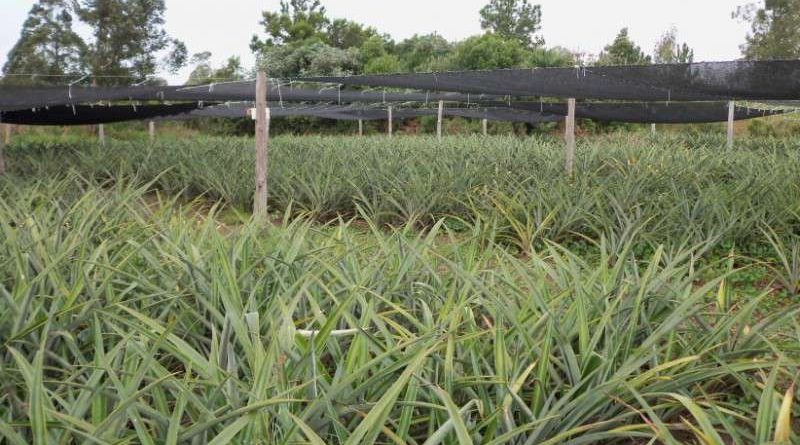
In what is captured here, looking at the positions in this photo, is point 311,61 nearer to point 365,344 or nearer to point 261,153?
point 261,153

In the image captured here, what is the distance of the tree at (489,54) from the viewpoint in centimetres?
2166

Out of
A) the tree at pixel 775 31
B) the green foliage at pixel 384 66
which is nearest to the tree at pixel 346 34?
the green foliage at pixel 384 66

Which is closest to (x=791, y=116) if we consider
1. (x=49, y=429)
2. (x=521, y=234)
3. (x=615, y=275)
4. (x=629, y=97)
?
(x=629, y=97)

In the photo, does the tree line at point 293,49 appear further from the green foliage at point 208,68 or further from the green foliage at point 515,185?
the green foliage at point 515,185

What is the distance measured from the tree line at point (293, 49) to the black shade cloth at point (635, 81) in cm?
1034

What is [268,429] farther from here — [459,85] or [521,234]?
[459,85]

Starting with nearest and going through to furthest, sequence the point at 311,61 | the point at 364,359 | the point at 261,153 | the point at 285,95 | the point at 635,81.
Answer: the point at 364,359 < the point at 261,153 < the point at 635,81 < the point at 285,95 < the point at 311,61

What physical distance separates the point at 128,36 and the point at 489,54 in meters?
11.7

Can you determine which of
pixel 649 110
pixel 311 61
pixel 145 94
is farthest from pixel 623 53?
pixel 145 94

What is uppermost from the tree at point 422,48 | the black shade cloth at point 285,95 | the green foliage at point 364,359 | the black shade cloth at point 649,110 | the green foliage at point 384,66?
the tree at point 422,48

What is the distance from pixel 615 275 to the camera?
2.34m

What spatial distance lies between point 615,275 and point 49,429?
170cm

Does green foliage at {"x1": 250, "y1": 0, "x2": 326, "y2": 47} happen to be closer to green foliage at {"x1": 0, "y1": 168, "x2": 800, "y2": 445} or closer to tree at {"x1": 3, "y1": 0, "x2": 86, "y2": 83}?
tree at {"x1": 3, "y1": 0, "x2": 86, "y2": 83}

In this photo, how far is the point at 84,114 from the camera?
9.27 meters
